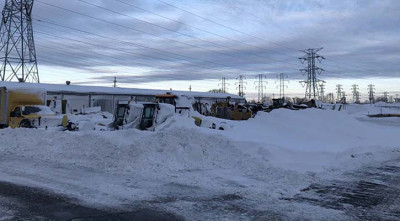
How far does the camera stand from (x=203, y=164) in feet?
39.4

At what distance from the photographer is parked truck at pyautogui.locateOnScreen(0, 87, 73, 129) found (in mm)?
23609

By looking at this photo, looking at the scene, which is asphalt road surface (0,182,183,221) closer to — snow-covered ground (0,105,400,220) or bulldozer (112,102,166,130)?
snow-covered ground (0,105,400,220)

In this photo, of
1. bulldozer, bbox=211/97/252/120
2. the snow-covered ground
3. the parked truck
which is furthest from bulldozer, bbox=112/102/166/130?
bulldozer, bbox=211/97/252/120

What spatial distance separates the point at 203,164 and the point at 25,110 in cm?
1702

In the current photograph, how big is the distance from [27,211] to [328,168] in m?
8.61

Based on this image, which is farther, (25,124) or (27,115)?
(27,115)

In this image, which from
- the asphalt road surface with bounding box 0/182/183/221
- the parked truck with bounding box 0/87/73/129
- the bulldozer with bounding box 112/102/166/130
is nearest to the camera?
the asphalt road surface with bounding box 0/182/183/221

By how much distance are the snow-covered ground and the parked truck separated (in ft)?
18.8

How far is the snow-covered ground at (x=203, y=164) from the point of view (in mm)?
7555

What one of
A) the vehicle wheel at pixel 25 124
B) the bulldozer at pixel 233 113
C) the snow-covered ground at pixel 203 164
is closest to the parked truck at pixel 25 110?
the vehicle wheel at pixel 25 124

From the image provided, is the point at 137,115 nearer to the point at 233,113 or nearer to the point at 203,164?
the point at 203,164

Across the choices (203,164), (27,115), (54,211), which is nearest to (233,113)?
(27,115)

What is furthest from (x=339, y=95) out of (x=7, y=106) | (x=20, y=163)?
(x=20, y=163)

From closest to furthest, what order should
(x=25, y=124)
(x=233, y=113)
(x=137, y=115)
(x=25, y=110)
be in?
(x=137, y=115)
(x=25, y=124)
(x=25, y=110)
(x=233, y=113)
